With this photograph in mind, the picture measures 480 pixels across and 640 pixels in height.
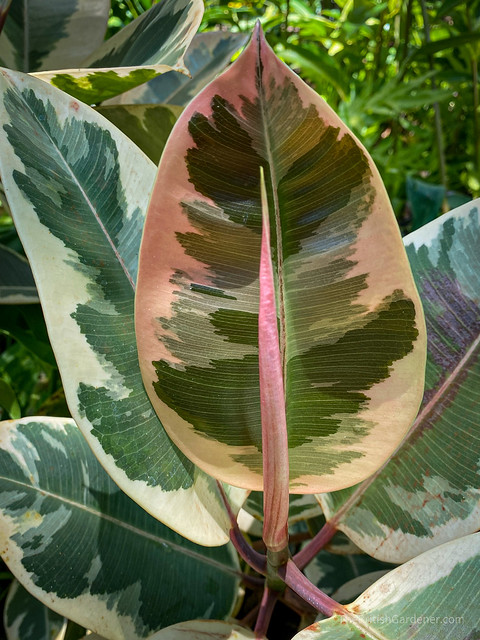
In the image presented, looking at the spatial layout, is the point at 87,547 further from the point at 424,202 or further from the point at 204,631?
the point at 424,202

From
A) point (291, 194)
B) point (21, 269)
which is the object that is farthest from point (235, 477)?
point (21, 269)

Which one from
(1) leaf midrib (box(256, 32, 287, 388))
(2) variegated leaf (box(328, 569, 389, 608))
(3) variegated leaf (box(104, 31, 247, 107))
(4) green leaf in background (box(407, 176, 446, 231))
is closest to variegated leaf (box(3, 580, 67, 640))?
(2) variegated leaf (box(328, 569, 389, 608))

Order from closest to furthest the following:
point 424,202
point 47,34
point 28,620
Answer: point 28,620, point 47,34, point 424,202

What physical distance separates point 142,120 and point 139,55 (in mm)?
64

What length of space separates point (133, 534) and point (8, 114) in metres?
0.32

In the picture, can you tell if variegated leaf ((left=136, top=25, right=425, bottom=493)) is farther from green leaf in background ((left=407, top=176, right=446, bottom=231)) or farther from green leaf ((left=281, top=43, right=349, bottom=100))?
green leaf ((left=281, top=43, right=349, bottom=100))

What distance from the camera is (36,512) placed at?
0.39m

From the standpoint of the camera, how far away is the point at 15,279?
0.60 meters

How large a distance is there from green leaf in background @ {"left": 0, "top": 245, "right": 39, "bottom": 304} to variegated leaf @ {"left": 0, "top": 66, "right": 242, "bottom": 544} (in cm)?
24

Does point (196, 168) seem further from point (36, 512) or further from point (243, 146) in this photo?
point (36, 512)

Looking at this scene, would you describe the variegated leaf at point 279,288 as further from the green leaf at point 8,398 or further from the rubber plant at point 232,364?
the green leaf at point 8,398

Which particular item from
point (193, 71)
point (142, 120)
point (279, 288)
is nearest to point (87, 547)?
point (279, 288)

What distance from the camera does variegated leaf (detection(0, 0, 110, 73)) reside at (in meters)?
0.66

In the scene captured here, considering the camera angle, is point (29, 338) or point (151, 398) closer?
point (151, 398)
